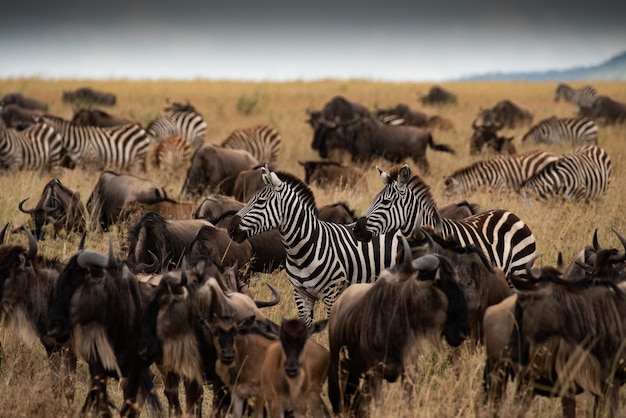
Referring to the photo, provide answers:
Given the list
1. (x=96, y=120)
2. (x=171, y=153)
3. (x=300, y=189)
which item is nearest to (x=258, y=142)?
(x=171, y=153)

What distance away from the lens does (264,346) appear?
586 cm

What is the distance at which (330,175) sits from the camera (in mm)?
14898

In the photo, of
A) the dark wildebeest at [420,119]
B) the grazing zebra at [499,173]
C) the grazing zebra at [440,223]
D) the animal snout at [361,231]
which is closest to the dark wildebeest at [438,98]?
the dark wildebeest at [420,119]

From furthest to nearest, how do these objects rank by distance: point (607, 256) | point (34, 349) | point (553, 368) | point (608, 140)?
point (608, 140) < point (34, 349) < point (607, 256) < point (553, 368)

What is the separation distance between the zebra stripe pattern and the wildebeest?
1168 cm

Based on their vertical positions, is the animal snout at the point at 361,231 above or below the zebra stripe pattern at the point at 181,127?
above

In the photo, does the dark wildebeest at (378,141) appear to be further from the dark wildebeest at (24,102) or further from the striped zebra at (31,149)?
the dark wildebeest at (24,102)

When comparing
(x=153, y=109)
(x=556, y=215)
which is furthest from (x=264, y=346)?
(x=153, y=109)

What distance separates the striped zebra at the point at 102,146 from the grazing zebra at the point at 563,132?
30.6 feet

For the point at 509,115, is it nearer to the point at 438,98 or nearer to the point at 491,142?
the point at 438,98

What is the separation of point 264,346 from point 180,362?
1.85 ft

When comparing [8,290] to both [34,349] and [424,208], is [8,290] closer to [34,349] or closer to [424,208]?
[34,349]

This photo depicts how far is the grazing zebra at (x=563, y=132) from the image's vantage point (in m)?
21.6

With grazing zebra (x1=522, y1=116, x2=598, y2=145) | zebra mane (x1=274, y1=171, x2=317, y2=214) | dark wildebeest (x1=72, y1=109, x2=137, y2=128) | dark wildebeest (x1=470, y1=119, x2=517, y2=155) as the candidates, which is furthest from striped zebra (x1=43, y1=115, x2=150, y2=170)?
zebra mane (x1=274, y1=171, x2=317, y2=214)
